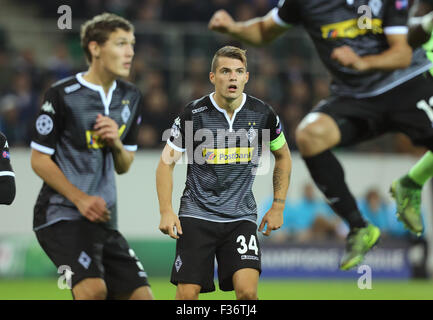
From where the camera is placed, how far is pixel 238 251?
5422 millimetres

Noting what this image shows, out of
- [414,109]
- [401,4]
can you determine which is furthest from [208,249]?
[401,4]

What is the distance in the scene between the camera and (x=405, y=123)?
6.25 meters

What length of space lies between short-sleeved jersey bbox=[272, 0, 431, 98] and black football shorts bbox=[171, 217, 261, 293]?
159 cm

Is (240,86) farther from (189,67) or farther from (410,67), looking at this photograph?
(189,67)

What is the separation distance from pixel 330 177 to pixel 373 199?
26.4ft

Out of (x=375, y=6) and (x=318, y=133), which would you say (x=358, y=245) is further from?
(x=375, y=6)

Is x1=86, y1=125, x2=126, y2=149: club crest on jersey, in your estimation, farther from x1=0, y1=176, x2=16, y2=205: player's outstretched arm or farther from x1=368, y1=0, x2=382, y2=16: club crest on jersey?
x1=368, y1=0, x2=382, y2=16: club crest on jersey

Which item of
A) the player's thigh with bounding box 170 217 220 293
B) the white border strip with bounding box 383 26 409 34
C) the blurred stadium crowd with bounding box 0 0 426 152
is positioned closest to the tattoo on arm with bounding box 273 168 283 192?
the player's thigh with bounding box 170 217 220 293

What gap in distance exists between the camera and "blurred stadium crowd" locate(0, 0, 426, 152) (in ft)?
42.5

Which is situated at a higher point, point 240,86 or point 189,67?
point 189,67
